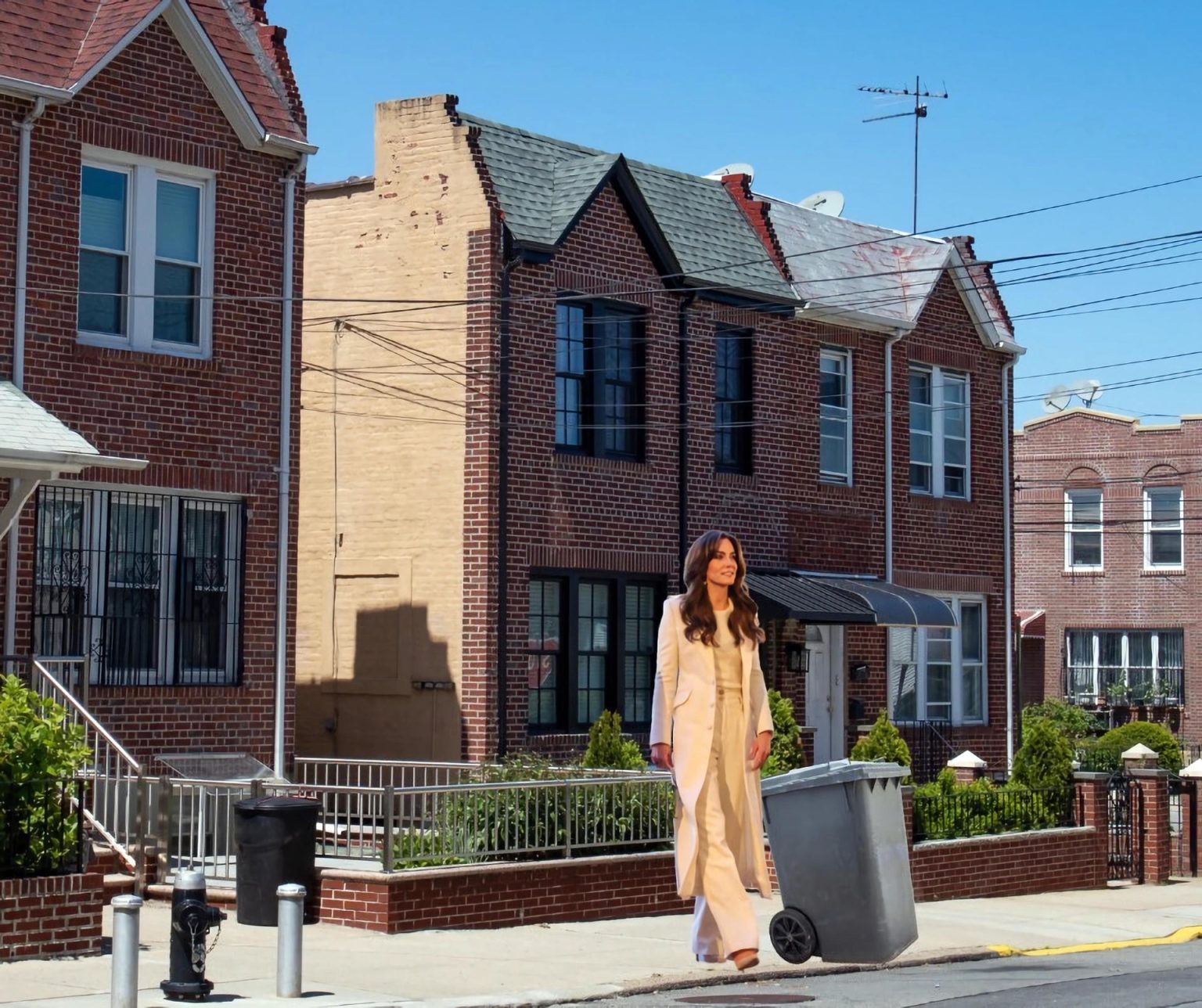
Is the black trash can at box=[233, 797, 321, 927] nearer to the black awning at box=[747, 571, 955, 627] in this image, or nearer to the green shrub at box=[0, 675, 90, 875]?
the green shrub at box=[0, 675, 90, 875]

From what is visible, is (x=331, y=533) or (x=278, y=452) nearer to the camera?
(x=278, y=452)

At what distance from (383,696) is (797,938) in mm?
9816

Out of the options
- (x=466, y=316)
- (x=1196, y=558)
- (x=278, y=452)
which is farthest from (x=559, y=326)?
(x=1196, y=558)

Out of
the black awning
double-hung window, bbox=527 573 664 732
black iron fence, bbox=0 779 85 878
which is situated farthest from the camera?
the black awning

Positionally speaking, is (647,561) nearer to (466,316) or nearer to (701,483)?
(701,483)

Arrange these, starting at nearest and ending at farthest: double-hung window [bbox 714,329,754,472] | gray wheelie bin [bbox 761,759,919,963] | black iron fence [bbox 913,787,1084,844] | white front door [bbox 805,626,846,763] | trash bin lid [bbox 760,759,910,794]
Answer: gray wheelie bin [bbox 761,759,919,963], trash bin lid [bbox 760,759,910,794], black iron fence [bbox 913,787,1084,844], double-hung window [bbox 714,329,754,472], white front door [bbox 805,626,846,763]

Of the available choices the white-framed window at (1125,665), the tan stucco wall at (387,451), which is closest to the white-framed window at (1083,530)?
the white-framed window at (1125,665)

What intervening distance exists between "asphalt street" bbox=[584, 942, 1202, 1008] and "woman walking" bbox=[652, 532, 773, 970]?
150 centimetres

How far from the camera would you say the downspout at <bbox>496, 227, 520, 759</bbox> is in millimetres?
19953

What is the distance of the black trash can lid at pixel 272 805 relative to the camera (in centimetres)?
1397

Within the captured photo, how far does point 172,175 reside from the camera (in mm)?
17688

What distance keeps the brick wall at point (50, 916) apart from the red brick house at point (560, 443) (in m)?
7.69

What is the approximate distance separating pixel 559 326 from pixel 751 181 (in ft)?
17.5

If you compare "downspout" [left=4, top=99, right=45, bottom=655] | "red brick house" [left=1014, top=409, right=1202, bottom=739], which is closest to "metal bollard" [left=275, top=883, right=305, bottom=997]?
"downspout" [left=4, top=99, right=45, bottom=655]
